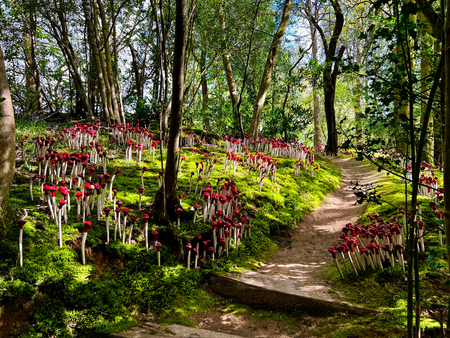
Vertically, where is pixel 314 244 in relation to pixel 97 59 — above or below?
below

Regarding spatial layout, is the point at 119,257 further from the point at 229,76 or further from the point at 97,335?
the point at 229,76

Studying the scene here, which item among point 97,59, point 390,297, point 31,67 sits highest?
point 31,67

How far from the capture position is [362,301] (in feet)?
10.0

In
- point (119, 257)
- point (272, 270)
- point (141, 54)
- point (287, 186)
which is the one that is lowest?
point (272, 270)

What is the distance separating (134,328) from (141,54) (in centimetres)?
1673

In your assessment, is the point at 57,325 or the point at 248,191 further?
the point at 248,191

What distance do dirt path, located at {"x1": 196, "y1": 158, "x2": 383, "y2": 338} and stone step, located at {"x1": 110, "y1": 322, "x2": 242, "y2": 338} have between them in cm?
33

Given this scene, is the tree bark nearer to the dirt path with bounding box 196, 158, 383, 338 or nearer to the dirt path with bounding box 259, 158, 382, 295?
the dirt path with bounding box 259, 158, 382, 295

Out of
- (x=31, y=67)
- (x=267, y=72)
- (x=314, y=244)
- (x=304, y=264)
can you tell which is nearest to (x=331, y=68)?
(x=267, y=72)

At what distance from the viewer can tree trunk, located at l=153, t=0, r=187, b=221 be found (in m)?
3.68

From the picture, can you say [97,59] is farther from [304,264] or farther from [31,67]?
[304,264]

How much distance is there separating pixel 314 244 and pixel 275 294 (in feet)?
7.66

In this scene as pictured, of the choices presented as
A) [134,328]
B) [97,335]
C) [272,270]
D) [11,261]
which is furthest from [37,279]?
[272,270]

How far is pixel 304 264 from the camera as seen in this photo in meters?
4.52
